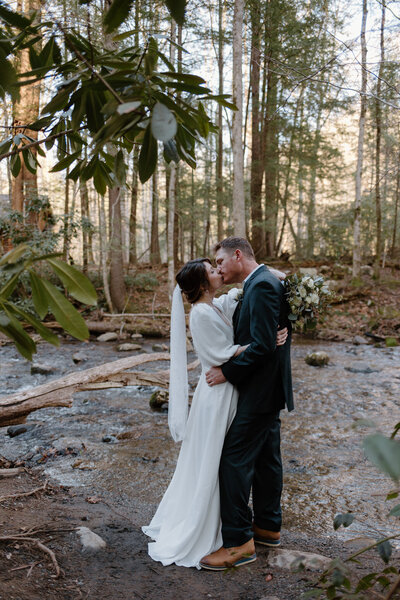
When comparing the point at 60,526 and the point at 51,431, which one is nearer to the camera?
the point at 60,526

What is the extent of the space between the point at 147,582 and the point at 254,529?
3.14 ft

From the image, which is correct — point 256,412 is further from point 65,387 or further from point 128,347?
point 128,347

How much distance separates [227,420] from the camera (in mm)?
3232

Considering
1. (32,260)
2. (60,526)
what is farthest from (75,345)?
(32,260)

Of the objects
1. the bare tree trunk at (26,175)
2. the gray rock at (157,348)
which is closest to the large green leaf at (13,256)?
the gray rock at (157,348)

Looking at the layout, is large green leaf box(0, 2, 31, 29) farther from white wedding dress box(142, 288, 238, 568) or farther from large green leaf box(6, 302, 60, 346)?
white wedding dress box(142, 288, 238, 568)

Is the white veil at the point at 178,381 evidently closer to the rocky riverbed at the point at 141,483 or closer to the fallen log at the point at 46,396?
the rocky riverbed at the point at 141,483

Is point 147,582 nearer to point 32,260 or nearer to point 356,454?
point 32,260

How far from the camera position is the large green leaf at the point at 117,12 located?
3.89ft

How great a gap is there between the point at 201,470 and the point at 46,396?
250 cm

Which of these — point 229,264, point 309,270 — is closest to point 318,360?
point 229,264

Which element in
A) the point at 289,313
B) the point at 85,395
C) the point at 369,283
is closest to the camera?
the point at 289,313

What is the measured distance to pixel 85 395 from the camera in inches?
326

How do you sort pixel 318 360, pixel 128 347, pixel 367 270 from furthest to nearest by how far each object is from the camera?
1. pixel 367 270
2. pixel 128 347
3. pixel 318 360
